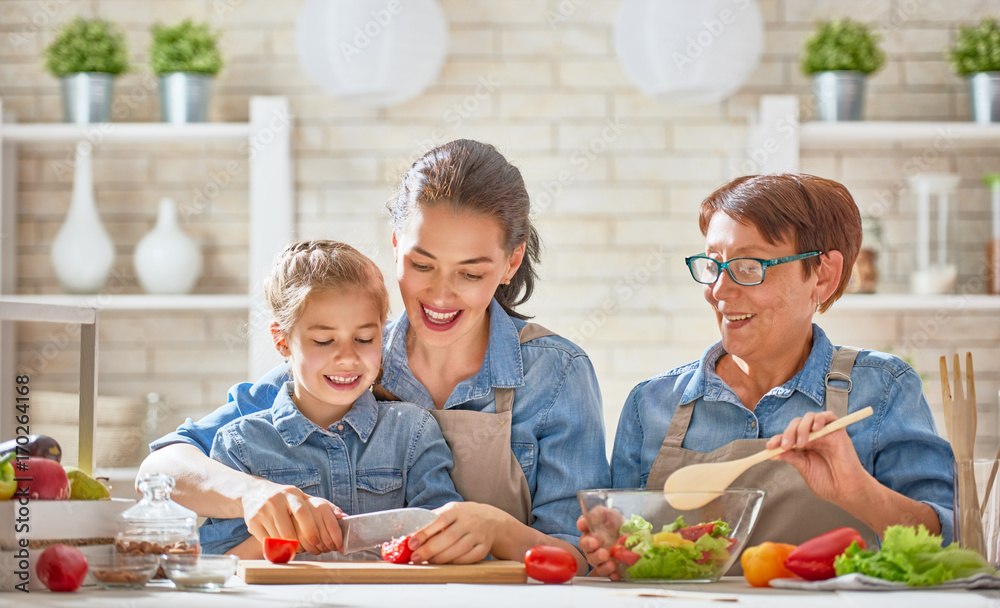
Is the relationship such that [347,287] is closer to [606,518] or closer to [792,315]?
[606,518]

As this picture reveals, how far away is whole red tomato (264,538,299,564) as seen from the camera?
1.42 m

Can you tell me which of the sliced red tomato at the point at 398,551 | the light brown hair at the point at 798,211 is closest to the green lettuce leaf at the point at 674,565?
the sliced red tomato at the point at 398,551

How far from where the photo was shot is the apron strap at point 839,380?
182 centimetres

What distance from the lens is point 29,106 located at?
3842 millimetres

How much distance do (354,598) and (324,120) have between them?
111 inches

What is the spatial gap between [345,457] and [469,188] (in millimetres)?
548

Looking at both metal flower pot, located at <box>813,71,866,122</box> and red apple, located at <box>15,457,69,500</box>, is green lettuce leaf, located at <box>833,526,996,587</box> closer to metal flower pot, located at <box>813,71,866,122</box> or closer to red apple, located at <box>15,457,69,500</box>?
red apple, located at <box>15,457,69,500</box>

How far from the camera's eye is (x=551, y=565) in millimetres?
1367

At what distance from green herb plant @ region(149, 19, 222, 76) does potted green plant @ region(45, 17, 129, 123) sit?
178 millimetres

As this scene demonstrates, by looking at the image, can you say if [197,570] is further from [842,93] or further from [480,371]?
[842,93]

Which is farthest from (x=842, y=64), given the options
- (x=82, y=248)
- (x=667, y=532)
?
(x=82, y=248)

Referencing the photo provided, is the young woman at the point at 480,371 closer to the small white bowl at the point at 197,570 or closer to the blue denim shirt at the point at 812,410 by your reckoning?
the blue denim shirt at the point at 812,410

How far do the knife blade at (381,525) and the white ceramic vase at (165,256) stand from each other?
2350mm

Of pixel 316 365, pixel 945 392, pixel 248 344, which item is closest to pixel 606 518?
pixel 945 392
